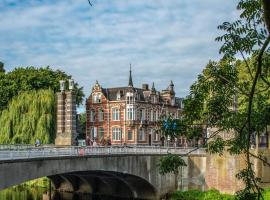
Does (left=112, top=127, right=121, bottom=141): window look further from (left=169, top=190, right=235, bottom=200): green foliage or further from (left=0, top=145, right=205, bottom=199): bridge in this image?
(left=169, top=190, right=235, bottom=200): green foliage

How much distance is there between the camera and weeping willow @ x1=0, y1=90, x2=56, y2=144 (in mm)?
49812

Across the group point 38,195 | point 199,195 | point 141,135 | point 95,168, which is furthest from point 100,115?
point 95,168

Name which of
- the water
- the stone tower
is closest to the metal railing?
the stone tower

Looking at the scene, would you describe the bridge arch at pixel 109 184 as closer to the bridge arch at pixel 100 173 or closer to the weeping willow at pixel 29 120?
the bridge arch at pixel 100 173

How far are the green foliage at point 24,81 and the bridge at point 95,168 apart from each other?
40.7 feet

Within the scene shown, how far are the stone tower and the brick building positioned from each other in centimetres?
2047

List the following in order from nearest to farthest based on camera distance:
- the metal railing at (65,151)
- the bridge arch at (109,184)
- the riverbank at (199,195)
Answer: the metal railing at (65,151)
the riverbank at (199,195)
the bridge arch at (109,184)

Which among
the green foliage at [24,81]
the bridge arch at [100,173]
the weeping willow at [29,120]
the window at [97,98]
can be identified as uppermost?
the green foliage at [24,81]

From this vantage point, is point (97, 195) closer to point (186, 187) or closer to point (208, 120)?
point (186, 187)

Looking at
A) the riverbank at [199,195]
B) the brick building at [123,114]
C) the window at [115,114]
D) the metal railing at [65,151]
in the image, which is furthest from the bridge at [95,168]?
the window at [115,114]

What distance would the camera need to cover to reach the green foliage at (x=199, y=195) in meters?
36.9

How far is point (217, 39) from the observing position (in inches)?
369

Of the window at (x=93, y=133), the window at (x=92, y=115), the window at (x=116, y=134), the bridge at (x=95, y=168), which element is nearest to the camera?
the bridge at (x=95, y=168)

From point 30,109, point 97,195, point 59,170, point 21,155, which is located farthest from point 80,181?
point 21,155
